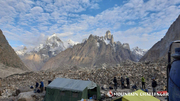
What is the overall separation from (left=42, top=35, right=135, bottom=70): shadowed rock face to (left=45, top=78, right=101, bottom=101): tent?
93636 mm

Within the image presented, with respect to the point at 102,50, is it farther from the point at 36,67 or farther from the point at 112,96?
the point at 112,96

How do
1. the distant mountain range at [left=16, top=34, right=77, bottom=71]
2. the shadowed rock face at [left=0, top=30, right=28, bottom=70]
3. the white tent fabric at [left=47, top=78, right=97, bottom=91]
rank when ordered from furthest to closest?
1. the distant mountain range at [left=16, top=34, right=77, bottom=71]
2. the shadowed rock face at [left=0, top=30, right=28, bottom=70]
3. the white tent fabric at [left=47, top=78, right=97, bottom=91]

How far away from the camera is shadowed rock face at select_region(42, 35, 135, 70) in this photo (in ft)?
356

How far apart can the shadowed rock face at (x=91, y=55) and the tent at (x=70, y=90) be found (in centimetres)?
9364

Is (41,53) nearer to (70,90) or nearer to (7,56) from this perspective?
(7,56)

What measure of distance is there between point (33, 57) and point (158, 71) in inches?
6399

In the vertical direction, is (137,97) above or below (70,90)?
above

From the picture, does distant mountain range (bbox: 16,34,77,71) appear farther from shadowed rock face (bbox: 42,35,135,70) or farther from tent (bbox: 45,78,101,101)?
tent (bbox: 45,78,101,101)

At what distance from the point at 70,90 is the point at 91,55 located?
338ft

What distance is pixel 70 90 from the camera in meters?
8.26

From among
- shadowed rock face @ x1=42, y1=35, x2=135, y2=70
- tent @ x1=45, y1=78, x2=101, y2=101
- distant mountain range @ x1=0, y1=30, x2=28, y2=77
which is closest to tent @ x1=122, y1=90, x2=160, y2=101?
tent @ x1=45, y1=78, x2=101, y2=101

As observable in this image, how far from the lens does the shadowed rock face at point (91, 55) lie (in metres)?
108

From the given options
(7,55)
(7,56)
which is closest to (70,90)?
(7,56)

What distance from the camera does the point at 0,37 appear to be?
49594 mm
